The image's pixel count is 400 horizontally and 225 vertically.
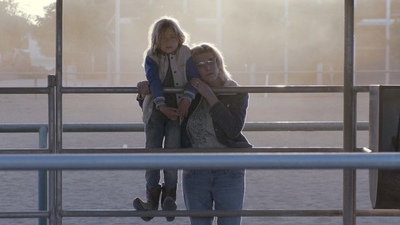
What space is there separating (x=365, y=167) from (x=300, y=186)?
9435mm

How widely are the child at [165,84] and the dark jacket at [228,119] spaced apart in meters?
0.07

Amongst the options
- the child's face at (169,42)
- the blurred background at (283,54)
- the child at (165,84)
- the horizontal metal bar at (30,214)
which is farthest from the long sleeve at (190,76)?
the blurred background at (283,54)

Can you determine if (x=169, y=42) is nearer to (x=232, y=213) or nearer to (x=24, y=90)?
(x=24, y=90)

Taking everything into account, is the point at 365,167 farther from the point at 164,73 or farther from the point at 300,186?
the point at 300,186

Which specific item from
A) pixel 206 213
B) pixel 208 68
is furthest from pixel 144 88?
pixel 206 213

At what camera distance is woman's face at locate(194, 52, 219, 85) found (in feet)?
16.4

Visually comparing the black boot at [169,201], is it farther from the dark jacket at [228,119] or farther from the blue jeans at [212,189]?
the dark jacket at [228,119]

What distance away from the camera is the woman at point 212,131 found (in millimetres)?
4867

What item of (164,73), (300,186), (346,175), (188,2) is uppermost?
(188,2)

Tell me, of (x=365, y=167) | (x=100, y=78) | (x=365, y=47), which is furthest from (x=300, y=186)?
(x=365, y=47)

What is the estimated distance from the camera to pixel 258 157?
2.30 meters

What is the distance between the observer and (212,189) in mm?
4922

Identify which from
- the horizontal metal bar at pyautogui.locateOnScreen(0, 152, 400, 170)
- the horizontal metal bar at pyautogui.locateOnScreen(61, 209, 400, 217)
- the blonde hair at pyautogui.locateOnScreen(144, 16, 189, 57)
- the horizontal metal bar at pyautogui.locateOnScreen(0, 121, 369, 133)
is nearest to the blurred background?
the horizontal metal bar at pyautogui.locateOnScreen(0, 121, 369, 133)

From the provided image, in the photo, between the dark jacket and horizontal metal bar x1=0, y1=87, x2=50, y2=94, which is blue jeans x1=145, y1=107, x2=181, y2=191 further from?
horizontal metal bar x1=0, y1=87, x2=50, y2=94
